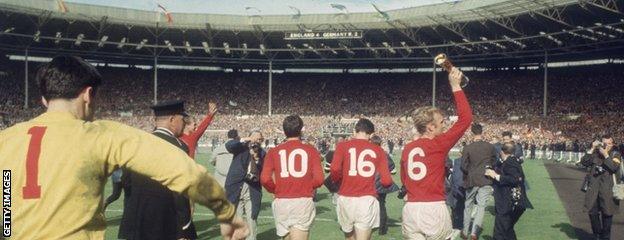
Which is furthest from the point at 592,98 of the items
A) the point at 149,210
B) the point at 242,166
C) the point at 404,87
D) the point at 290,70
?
the point at 149,210

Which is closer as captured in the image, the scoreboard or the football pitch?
the football pitch

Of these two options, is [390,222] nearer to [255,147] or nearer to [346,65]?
[255,147]

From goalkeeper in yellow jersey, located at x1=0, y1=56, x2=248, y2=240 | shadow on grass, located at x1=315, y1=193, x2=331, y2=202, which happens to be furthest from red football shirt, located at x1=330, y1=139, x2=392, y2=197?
shadow on grass, located at x1=315, y1=193, x2=331, y2=202

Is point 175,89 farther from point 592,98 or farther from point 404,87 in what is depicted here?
point 592,98

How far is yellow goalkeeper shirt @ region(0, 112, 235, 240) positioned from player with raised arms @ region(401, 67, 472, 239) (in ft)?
12.3

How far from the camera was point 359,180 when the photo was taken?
23.4ft

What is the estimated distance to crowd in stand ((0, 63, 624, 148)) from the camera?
44.8m

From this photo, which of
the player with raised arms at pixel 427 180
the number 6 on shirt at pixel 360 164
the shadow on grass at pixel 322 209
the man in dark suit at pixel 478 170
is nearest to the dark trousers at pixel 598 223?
the man in dark suit at pixel 478 170

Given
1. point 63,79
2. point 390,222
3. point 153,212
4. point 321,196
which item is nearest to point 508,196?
point 390,222

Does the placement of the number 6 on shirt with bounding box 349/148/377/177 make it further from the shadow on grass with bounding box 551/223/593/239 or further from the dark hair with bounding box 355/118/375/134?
the shadow on grass with bounding box 551/223/593/239

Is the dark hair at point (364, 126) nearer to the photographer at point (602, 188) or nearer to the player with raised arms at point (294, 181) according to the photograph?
the player with raised arms at point (294, 181)

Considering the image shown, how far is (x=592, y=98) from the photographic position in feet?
152

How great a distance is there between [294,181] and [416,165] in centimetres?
165

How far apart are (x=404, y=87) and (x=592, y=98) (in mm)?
16747
